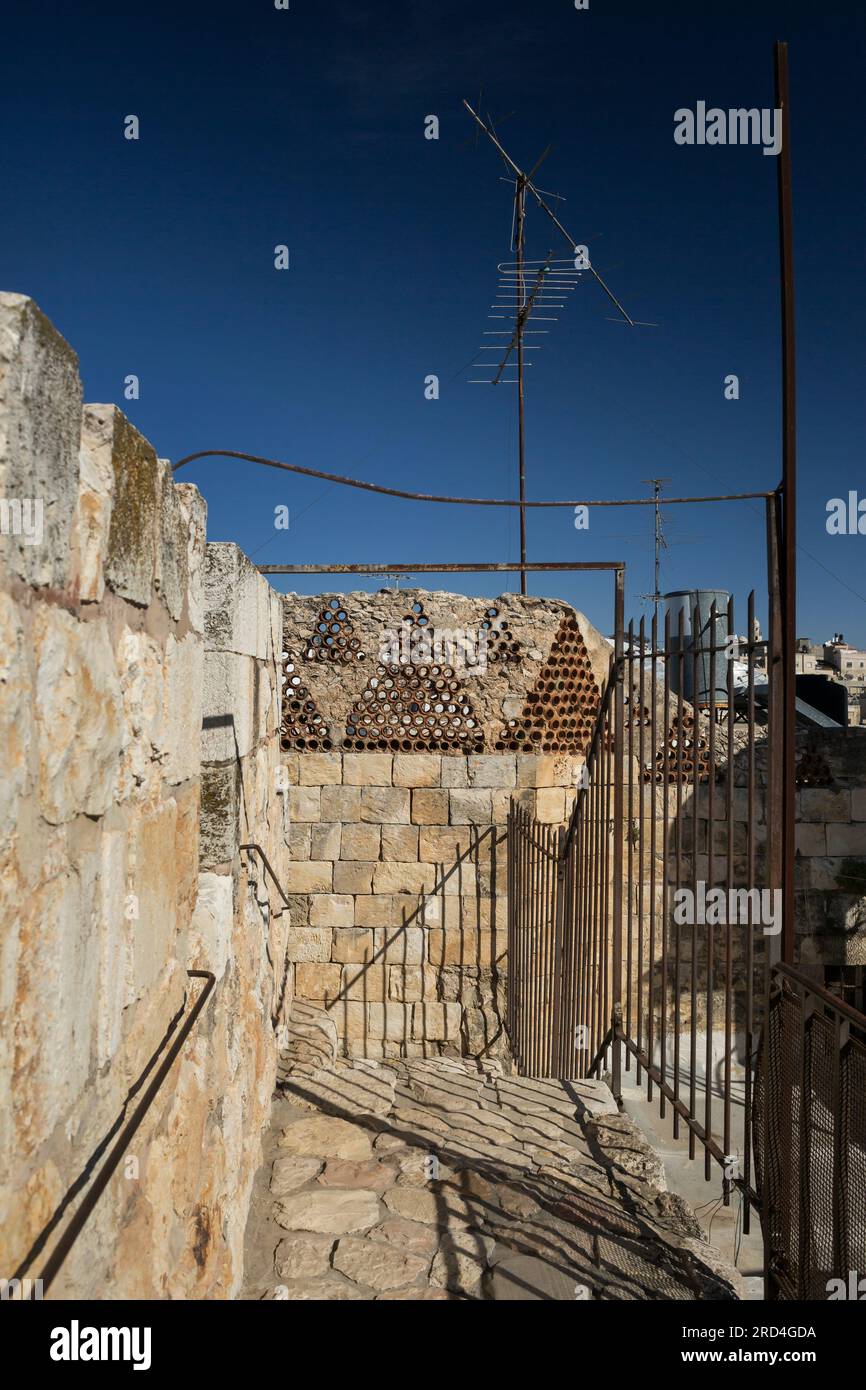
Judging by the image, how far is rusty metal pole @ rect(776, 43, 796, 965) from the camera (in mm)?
2516

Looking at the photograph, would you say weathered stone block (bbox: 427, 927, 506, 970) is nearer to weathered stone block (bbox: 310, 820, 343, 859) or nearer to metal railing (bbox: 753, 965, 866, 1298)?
weathered stone block (bbox: 310, 820, 343, 859)

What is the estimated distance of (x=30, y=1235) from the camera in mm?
1139

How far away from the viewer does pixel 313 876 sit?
6.47 metres

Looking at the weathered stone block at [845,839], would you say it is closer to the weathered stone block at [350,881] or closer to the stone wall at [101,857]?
the weathered stone block at [350,881]

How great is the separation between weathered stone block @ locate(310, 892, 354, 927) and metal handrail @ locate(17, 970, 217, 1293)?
4.39 m

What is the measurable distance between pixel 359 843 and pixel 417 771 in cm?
71

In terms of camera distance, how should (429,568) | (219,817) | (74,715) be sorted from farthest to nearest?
(429,568)
(219,817)
(74,715)

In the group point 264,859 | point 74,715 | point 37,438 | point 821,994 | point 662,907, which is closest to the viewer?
→ point 37,438

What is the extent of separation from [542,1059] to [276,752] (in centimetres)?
318

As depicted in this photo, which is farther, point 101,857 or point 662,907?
point 662,907

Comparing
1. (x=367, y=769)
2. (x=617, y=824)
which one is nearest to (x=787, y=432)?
(x=617, y=824)

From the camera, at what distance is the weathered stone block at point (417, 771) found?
6.51m

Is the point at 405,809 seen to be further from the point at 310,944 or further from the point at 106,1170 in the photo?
the point at 106,1170
